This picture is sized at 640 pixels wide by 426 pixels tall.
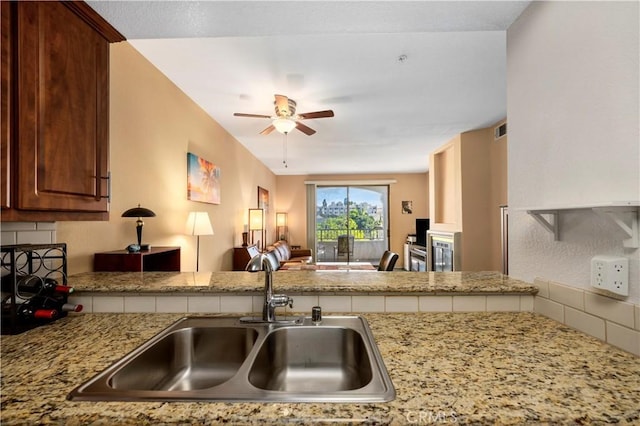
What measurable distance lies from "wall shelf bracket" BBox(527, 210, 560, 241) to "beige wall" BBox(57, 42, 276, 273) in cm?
230

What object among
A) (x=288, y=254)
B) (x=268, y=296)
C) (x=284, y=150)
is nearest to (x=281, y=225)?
(x=288, y=254)

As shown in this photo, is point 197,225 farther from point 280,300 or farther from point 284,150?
point 284,150

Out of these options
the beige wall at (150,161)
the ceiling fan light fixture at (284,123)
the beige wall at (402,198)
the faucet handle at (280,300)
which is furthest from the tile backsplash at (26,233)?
the beige wall at (402,198)

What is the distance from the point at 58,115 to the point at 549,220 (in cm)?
190

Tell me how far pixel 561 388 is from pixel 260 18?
5.71 ft

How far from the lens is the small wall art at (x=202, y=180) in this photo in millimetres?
3123

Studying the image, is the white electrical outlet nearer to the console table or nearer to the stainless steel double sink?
the stainless steel double sink

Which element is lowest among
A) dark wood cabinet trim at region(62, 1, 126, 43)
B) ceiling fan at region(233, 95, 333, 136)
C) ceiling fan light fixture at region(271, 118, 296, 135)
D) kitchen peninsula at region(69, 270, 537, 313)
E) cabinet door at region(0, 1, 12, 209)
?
kitchen peninsula at region(69, 270, 537, 313)

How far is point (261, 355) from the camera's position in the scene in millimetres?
1027

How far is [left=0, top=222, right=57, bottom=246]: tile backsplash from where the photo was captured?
4.14 feet

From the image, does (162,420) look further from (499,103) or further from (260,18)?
(499,103)

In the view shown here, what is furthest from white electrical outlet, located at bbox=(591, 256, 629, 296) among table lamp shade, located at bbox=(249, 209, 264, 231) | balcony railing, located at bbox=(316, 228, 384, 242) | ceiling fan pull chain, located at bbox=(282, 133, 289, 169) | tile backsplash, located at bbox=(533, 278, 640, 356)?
balcony railing, located at bbox=(316, 228, 384, 242)

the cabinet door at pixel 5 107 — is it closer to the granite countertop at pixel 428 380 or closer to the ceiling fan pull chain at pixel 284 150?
the granite countertop at pixel 428 380

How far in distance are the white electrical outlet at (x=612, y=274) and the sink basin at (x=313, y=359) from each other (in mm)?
772
